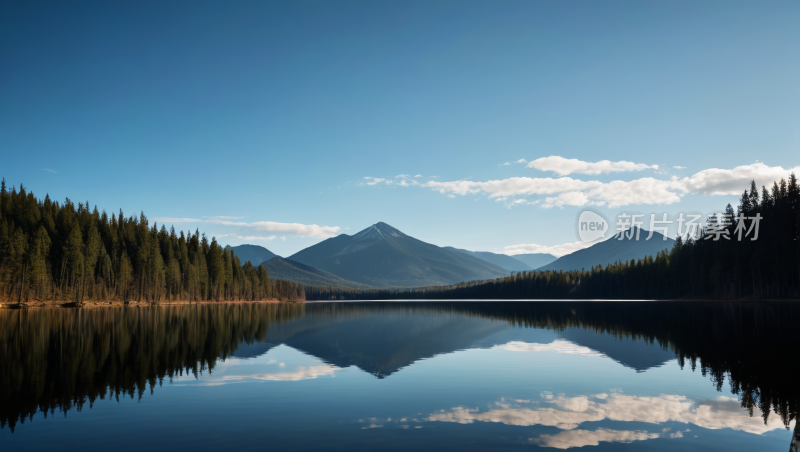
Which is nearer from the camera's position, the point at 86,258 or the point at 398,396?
the point at 398,396

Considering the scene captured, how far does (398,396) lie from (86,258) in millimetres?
124752

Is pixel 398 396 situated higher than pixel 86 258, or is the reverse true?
pixel 86 258

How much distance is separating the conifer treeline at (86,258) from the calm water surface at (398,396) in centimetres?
8334

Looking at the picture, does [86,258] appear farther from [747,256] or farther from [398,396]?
[747,256]

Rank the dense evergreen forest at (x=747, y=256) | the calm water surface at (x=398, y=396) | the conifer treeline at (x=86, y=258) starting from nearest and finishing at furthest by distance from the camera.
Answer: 1. the calm water surface at (x=398, y=396)
2. the conifer treeline at (x=86, y=258)
3. the dense evergreen forest at (x=747, y=256)

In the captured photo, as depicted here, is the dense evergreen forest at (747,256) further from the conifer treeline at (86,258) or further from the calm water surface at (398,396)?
the conifer treeline at (86,258)

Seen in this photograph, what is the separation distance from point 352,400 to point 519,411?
22.6 feet

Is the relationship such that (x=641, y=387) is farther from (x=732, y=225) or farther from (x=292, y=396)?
(x=732, y=225)

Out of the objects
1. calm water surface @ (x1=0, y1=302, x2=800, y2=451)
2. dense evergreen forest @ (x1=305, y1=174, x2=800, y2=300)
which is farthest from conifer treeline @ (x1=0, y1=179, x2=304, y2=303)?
dense evergreen forest @ (x1=305, y1=174, x2=800, y2=300)

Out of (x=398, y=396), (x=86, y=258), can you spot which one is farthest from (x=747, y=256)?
(x=86, y=258)

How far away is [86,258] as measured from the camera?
116m

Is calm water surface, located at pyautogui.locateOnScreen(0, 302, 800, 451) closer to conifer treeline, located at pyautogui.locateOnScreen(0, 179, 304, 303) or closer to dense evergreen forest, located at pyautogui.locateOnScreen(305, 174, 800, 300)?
conifer treeline, located at pyautogui.locateOnScreen(0, 179, 304, 303)

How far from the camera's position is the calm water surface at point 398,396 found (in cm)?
1399

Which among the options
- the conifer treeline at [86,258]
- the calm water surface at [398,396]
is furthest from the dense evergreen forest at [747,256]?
the conifer treeline at [86,258]
